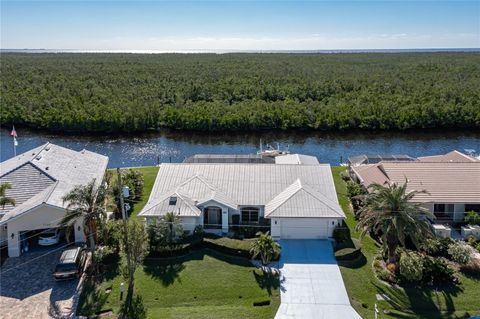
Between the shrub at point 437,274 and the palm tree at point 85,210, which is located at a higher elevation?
the palm tree at point 85,210

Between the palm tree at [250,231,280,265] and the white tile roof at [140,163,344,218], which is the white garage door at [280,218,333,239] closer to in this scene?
the white tile roof at [140,163,344,218]

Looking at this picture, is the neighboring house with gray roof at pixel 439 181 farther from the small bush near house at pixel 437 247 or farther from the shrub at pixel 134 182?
the shrub at pixel 134 182

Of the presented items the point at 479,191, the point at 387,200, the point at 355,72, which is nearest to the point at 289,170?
the point at 387,200

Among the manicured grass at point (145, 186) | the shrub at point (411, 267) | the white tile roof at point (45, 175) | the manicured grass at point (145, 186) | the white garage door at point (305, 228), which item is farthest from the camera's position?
the manicured grass at point (145, 186)

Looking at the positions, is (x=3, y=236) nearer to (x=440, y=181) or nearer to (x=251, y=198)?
(x=251, y=198)

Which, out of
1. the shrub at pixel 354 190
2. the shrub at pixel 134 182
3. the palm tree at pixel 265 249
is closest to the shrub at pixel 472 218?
the shrub at pixel 354 190
